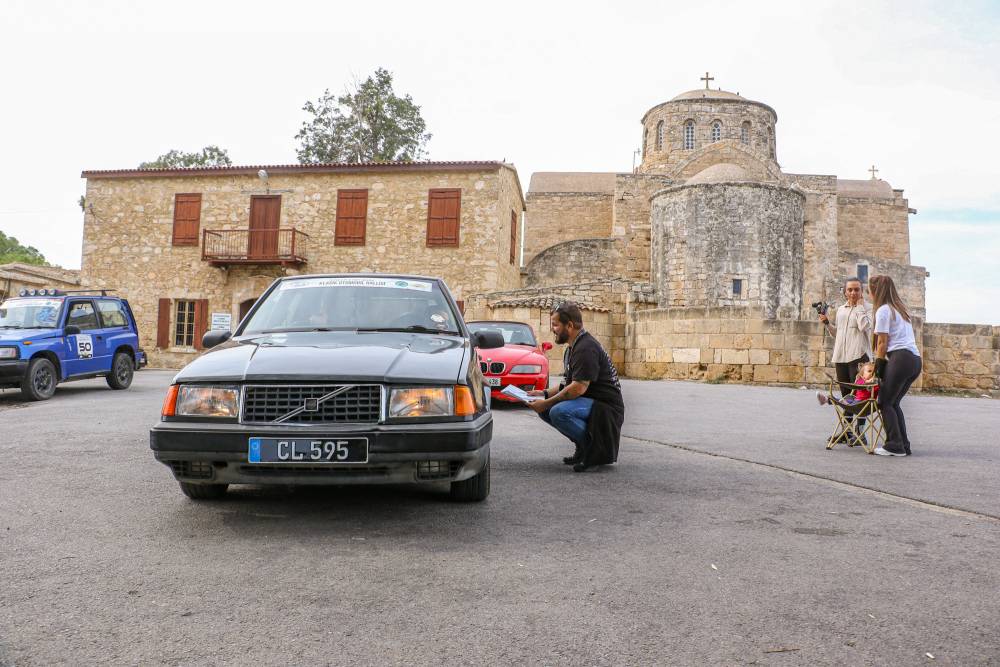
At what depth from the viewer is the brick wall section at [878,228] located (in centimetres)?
4831

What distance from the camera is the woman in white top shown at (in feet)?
22.8

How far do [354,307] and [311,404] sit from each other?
1516 millimetres

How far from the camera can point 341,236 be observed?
25.0 m

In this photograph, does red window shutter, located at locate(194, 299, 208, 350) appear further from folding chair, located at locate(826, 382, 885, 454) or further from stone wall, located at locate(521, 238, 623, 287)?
folding chair, located at locate(826, 382, 885, 454)

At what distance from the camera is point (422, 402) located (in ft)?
12.5

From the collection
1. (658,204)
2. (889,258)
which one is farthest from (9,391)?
(889,258)

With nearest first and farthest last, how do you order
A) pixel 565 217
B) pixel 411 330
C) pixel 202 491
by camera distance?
pixel 202 491
pixel 411 330
pixel 565 217

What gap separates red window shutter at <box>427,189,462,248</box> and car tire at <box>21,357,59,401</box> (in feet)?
46.5

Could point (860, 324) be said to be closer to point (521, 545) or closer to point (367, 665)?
point (521, 545)

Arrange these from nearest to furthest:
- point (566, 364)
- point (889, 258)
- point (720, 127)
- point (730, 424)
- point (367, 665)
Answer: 1. point (367, 665)
2. point (566, 364)
3. point (730, 424)
4. point (720, 127)
5. point (889, 258)

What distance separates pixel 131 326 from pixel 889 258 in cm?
4707

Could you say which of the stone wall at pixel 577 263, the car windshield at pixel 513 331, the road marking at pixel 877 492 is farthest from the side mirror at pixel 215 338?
the stone wall at pixel 577 263

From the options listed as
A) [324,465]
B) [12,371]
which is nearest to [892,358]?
[324,465]

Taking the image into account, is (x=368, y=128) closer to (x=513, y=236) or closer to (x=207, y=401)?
(x=513, y=236)
